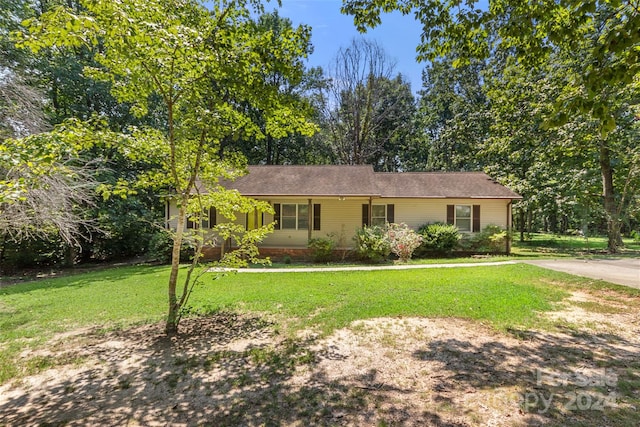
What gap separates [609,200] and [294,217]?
16586 millimetres

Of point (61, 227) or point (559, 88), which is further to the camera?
point (559, 88)

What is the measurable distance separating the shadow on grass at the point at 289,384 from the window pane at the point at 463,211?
12193mm

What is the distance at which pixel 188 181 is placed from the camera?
531 centimetres

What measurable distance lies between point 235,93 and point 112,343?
4474 mm

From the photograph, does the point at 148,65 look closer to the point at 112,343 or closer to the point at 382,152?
the point at 112,343

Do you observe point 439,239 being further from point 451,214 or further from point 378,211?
point 378,211

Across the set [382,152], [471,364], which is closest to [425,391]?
[471,364]

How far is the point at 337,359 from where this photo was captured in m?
4.14

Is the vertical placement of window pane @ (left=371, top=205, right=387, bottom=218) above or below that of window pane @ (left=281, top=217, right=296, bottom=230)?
above

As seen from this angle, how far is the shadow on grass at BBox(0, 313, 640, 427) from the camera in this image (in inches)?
116

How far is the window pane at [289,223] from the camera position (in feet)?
52.7

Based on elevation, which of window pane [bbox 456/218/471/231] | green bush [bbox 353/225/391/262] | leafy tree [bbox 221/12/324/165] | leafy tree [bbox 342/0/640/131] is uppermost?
leafy tree [bbox 221/12/324/165]

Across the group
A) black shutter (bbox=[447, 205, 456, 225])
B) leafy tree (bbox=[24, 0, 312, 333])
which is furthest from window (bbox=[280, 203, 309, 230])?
leafy tree (bbox=[24, 0, 312, 333])

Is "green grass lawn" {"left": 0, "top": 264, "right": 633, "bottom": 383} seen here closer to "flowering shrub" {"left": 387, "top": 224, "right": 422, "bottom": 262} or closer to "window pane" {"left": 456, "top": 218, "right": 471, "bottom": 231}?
"flowering shrub" {"left": 387, "top": 224, "right": 422, "bottom": 262}
